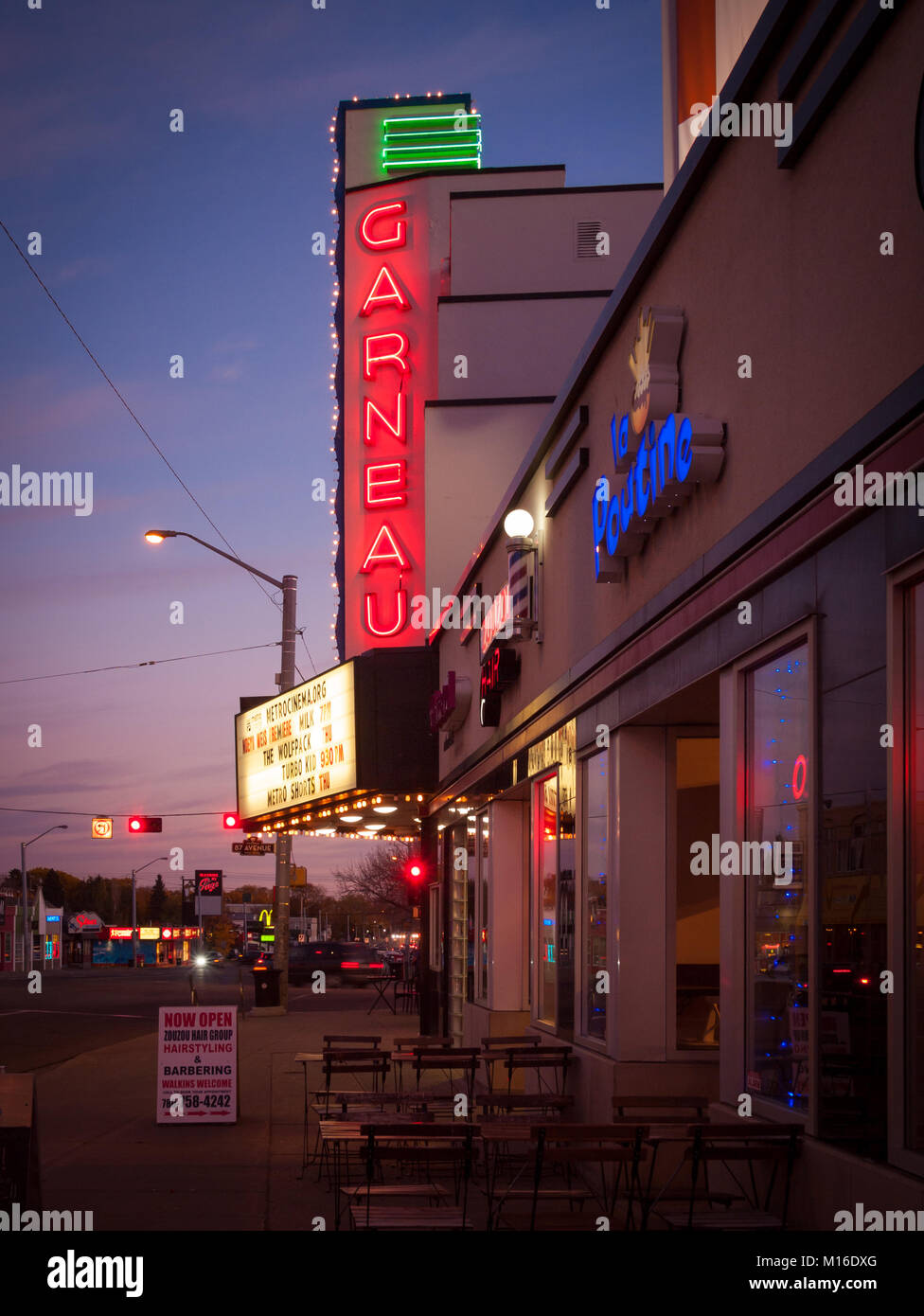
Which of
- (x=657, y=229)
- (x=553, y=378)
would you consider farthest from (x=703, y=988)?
(x=553, y=378)

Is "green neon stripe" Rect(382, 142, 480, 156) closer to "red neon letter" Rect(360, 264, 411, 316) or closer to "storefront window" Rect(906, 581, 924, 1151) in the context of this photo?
"red neon letter" Rect(360, 264, 411, 316)

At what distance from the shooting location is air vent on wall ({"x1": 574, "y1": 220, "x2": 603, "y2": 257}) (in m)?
25.4

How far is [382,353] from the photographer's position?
87.5ft

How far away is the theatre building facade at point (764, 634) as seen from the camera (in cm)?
555

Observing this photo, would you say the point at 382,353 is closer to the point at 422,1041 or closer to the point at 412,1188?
the point at 422,1041

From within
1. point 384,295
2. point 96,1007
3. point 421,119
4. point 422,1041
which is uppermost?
point 421,119

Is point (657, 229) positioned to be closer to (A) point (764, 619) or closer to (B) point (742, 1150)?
(A) point (764, 619)

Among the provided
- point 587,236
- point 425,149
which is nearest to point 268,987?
point 587,236

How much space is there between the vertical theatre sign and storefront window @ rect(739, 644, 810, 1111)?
694 inches

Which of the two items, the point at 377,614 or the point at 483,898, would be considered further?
the point at 377,614

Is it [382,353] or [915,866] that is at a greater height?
[382,353]

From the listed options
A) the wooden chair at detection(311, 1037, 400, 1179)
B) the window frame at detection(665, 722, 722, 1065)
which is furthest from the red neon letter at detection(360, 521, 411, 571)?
the window frame at detection(665, 722, 722, 1065)

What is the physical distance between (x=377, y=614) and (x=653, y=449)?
17565 millimetres
